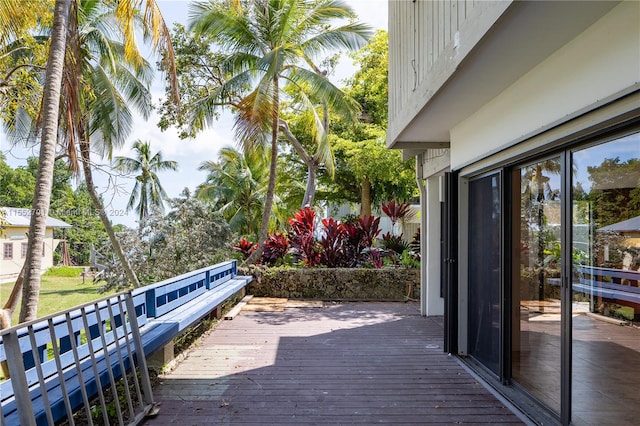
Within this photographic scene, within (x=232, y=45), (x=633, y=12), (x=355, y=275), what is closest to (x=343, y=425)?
(x=633, y=12)

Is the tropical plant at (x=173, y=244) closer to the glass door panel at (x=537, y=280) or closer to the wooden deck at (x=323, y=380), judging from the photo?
the wooden deck at (x=323, y=380)

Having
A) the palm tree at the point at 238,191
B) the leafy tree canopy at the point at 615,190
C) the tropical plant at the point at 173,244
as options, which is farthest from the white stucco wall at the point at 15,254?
the leafy tree canopy at the point at 615,190

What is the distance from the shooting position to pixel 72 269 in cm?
2678

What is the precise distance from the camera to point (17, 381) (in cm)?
202

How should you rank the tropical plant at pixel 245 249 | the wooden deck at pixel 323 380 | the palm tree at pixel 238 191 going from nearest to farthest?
the wooden deck at pixel 323 380 → the tropical plant at pixel 245 249 → the palm tree at pixel 238 191

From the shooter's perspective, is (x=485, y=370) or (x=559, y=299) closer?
(x=559, y=299)

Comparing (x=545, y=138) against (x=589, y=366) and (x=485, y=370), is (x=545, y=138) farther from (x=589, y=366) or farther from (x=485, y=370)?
(x=485, y=370)

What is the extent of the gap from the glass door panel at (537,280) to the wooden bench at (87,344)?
3017mm

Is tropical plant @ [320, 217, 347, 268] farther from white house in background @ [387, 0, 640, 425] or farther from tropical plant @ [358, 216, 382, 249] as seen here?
white house in background @ [387, 0, 640, 425]

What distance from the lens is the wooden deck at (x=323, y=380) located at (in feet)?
10.7

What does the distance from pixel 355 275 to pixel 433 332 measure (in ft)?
9.64

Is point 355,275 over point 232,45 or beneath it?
beneath

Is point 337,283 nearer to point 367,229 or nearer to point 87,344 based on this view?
point 367,229

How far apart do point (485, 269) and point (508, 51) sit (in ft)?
7.35
